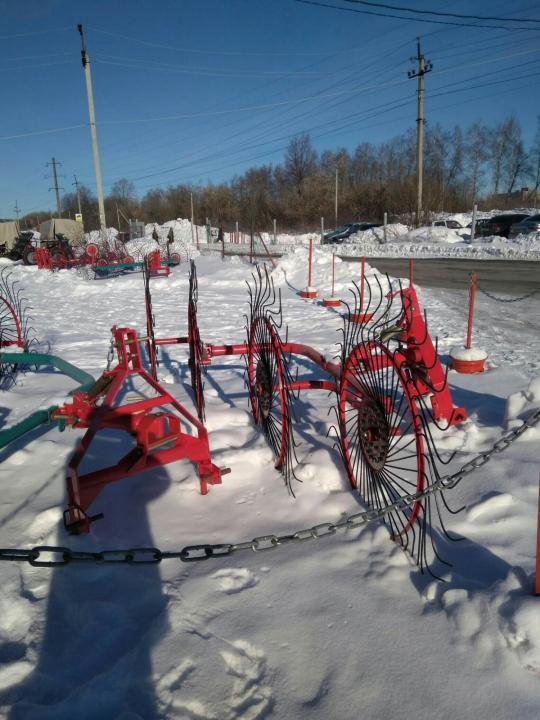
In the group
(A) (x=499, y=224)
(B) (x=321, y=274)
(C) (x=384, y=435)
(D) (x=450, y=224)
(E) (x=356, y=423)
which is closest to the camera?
(C) (x=384, y=435)

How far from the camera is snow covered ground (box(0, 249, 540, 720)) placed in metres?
1.92

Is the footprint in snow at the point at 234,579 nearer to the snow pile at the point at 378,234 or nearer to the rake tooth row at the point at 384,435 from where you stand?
the rake tooth row at the point at 384,435

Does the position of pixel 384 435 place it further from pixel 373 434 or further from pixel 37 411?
pixel 37 411

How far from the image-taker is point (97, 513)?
3283 mm

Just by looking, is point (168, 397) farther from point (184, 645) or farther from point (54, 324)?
point (54, 324)

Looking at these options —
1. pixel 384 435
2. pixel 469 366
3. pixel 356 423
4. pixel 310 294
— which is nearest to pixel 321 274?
pixel 310 294

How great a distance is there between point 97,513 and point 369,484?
6.18ft

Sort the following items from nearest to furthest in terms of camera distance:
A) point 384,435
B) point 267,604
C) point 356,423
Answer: point 267,604 → point 384,435 → point 356,423

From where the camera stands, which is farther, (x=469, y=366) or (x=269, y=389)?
(x=469, y=366)

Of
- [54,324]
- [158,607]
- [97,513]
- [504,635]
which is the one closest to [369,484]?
[504,635]

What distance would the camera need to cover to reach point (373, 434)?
312 centimetres

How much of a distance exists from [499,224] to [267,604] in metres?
31.9

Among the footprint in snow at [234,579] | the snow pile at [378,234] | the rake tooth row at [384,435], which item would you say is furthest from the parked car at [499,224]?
the footprint in snow at [234,579]

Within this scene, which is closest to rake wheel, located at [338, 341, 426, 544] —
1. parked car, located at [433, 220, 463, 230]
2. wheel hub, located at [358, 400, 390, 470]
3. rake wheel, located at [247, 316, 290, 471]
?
wheel hub, located at [358, 400, 390, 470]
